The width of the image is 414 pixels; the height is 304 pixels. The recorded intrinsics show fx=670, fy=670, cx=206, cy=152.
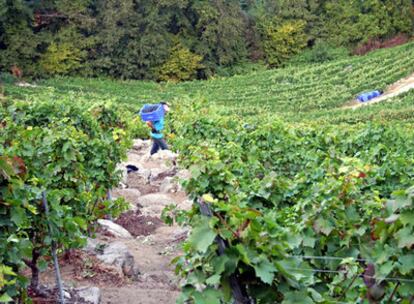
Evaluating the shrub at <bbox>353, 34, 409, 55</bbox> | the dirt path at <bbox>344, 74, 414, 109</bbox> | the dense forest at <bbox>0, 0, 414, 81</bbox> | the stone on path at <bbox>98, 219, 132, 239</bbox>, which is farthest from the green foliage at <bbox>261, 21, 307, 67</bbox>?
the stone on path at <bbox>98, 219, 132, 239</bbox>

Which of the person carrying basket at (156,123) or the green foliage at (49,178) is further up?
the green foliage at (49,178)

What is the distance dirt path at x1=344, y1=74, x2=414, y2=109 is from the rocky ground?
21.8m

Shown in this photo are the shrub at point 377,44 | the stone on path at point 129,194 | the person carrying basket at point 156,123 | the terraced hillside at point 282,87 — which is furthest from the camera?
the shrub at point 377,44

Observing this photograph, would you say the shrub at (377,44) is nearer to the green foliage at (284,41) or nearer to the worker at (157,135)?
the green foliage at (284,41)

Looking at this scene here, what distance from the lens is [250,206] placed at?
5.48 m

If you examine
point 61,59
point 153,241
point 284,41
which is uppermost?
point 153,241

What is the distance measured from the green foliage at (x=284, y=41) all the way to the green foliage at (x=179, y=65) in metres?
6.58

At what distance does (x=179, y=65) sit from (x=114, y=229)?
3966 centimetres

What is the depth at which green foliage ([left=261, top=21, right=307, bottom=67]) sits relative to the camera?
51.9 m

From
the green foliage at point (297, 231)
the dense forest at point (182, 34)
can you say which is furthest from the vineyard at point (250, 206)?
the dense forest at point (182, 34)

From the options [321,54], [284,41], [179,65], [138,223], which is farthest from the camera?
[284,41]

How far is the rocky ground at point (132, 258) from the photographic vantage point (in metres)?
7.12

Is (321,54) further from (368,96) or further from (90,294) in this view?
(90,294)

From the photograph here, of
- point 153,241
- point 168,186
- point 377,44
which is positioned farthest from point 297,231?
point 377,44
